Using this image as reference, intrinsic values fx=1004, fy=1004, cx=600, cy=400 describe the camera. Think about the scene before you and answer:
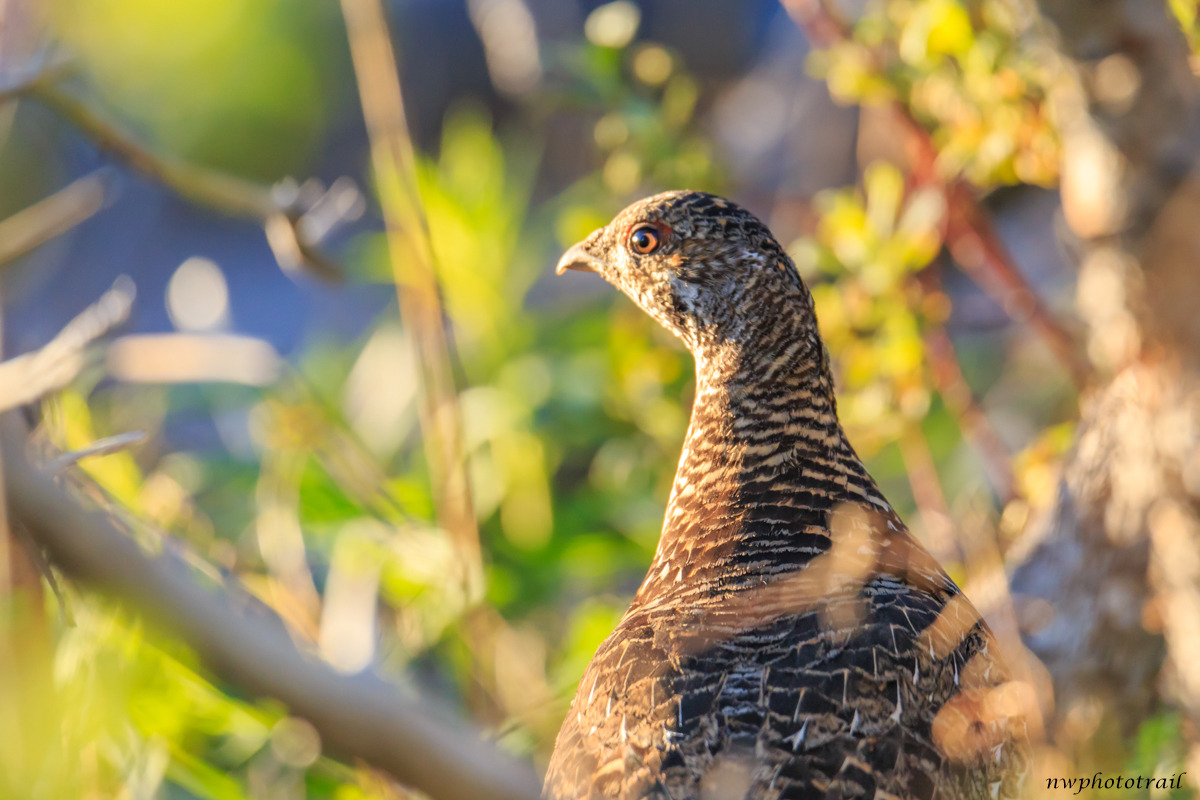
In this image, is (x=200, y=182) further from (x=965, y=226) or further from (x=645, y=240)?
(x=965, y=226)

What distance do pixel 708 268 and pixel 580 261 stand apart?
0.37 m

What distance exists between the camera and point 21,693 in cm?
80

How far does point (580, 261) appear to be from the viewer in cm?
222

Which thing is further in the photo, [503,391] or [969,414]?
[503,391]

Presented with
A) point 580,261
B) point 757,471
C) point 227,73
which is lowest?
point 757,471

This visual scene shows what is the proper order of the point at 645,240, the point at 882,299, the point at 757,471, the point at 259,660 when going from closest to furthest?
the point at 259,660 < the point at 757,471 < the point at 645,240 < the point at 882,299

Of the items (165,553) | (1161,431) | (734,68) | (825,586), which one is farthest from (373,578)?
(734,68)

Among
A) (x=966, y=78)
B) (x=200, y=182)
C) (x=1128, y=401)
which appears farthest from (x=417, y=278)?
(x=1128, y=401)

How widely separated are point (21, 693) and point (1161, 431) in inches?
72.2

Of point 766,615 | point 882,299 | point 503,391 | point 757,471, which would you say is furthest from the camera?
point 503,391

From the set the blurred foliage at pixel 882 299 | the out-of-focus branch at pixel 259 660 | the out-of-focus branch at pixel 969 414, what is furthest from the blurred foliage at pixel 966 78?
the out-of-focus branch at pixel 259 660

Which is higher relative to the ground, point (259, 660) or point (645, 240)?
point (645, 240)

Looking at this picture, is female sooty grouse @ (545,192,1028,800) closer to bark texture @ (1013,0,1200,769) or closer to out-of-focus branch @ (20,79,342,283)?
bark texture @ (1013,0,1200,769)

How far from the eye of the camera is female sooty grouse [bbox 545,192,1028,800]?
1.43 m
